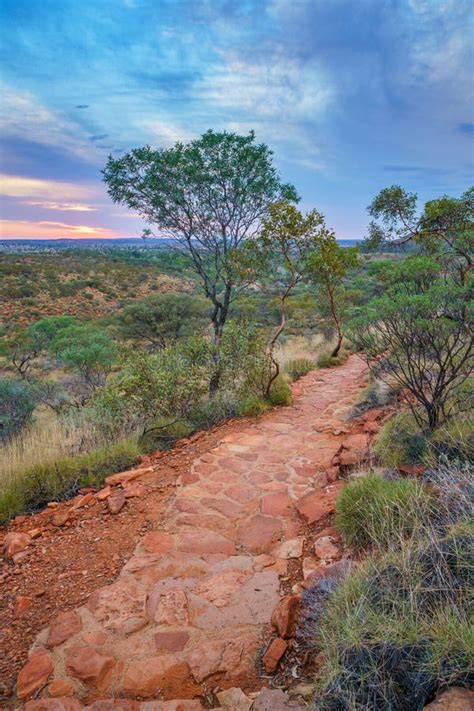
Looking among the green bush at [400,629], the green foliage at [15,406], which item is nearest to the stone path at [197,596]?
the green bush at [400,629]

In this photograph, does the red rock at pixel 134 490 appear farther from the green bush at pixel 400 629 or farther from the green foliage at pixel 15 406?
the green foliage at pixel 15 406

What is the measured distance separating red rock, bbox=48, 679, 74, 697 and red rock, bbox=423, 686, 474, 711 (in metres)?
1.71

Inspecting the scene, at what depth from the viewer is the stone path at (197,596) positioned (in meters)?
2.07

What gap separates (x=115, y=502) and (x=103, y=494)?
0.27 metres

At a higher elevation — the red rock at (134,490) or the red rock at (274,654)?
the red rock at (274,654)

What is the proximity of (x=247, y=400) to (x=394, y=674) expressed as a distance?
539cm

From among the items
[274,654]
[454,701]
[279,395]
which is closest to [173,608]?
[274,654]

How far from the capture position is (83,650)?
2.24 meters

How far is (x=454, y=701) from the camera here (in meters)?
1.33

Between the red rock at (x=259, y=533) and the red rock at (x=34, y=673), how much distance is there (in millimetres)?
1523

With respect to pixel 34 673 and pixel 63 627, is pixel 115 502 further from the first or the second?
pixel 34 673

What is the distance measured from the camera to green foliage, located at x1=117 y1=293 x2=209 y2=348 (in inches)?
723

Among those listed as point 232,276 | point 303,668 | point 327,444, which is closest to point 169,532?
point 303,668

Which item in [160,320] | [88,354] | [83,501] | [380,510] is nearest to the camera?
[380,510]
